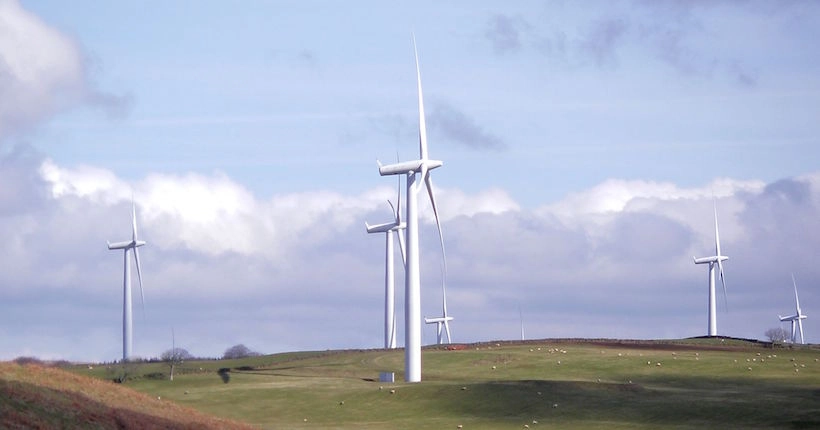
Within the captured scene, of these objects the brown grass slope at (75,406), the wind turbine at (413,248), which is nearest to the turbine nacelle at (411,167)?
the wind turbine at (413,248)

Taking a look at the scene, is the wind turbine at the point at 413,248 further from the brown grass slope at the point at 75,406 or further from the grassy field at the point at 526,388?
the brown grass slope at the point at 75,406

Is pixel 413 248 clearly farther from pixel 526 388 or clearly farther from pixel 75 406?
pixel 75 406

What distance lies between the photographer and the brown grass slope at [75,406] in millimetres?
55375

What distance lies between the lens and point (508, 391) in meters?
98.1

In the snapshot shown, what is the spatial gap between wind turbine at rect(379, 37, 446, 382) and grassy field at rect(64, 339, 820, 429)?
13.9 ft

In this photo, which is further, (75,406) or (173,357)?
(173,357)

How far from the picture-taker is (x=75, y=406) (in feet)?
196

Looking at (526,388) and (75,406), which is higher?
(526,388)

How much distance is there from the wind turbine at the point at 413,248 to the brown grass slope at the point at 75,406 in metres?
37.4

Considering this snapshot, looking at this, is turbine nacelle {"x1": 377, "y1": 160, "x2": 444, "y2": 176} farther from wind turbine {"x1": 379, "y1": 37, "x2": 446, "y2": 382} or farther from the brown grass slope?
the brown grass slope

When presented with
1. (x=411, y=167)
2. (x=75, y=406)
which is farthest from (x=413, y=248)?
(x=75, y=406)

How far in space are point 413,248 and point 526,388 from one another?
16.4 metres

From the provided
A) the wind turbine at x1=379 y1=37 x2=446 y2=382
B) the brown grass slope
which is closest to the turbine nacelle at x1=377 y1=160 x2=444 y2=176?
the wind turbine at x1=379 y1=37 x2=446 y2=382

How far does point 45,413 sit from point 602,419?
41.0 metres
